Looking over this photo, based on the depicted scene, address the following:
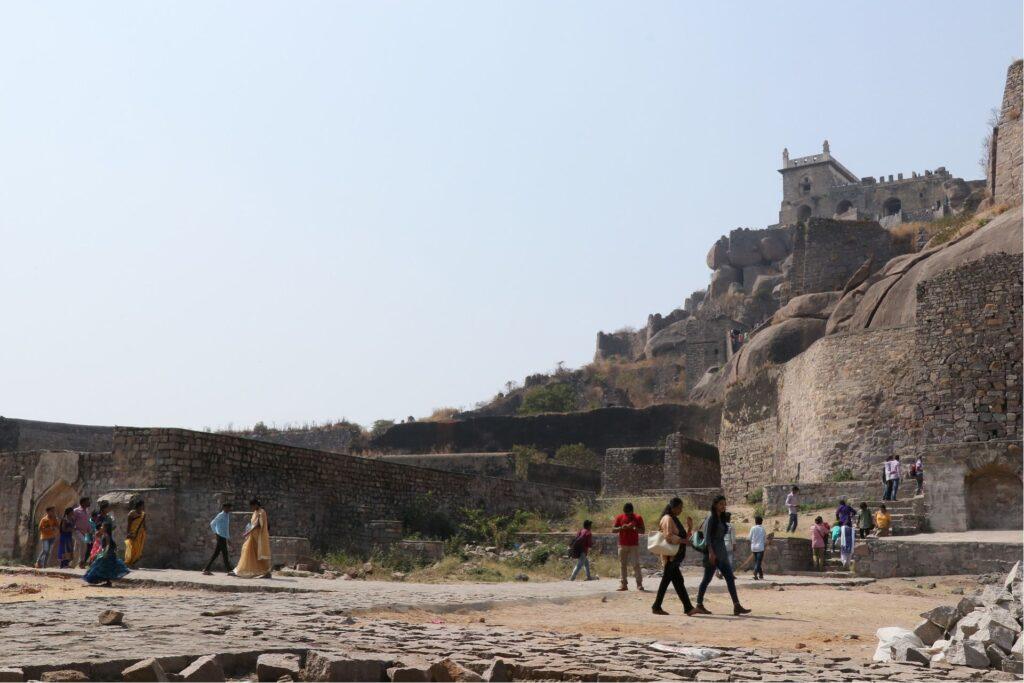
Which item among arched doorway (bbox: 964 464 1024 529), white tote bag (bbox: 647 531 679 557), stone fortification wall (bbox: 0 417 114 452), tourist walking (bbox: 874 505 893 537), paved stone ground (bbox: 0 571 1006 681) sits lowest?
paved stone ground (bbox: 0 571 1006 681)

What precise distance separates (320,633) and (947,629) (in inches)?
196

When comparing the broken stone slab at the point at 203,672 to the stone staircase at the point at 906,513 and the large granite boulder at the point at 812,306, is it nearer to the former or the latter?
the stone staircase at the point at 906,513

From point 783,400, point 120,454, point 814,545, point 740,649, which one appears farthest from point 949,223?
point 740,649

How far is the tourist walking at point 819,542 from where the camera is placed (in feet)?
57.9

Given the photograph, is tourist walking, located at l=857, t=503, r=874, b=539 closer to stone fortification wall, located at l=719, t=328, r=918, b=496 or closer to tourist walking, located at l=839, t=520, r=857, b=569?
tourist walking, located at l=839, t=520, r=857, b=569

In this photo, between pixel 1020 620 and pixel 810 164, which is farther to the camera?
pixel 810 164

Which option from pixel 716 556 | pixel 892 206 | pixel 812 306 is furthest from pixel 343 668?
pixel 892 206

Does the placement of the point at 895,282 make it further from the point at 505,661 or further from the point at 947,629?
the point at 505,661

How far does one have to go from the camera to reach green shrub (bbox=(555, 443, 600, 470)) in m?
40.2

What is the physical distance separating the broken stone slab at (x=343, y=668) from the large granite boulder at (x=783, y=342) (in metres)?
30.6

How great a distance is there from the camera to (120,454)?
16.7m

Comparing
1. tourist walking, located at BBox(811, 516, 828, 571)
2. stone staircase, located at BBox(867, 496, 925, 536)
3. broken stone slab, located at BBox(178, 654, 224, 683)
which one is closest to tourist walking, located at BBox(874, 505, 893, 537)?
stone staircase, located at BBox(867, 496, 925, 536)

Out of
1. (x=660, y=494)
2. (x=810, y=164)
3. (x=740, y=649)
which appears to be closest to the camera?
(x=740, y=649)

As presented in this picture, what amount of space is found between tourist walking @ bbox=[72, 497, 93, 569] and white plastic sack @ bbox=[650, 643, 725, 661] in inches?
429
